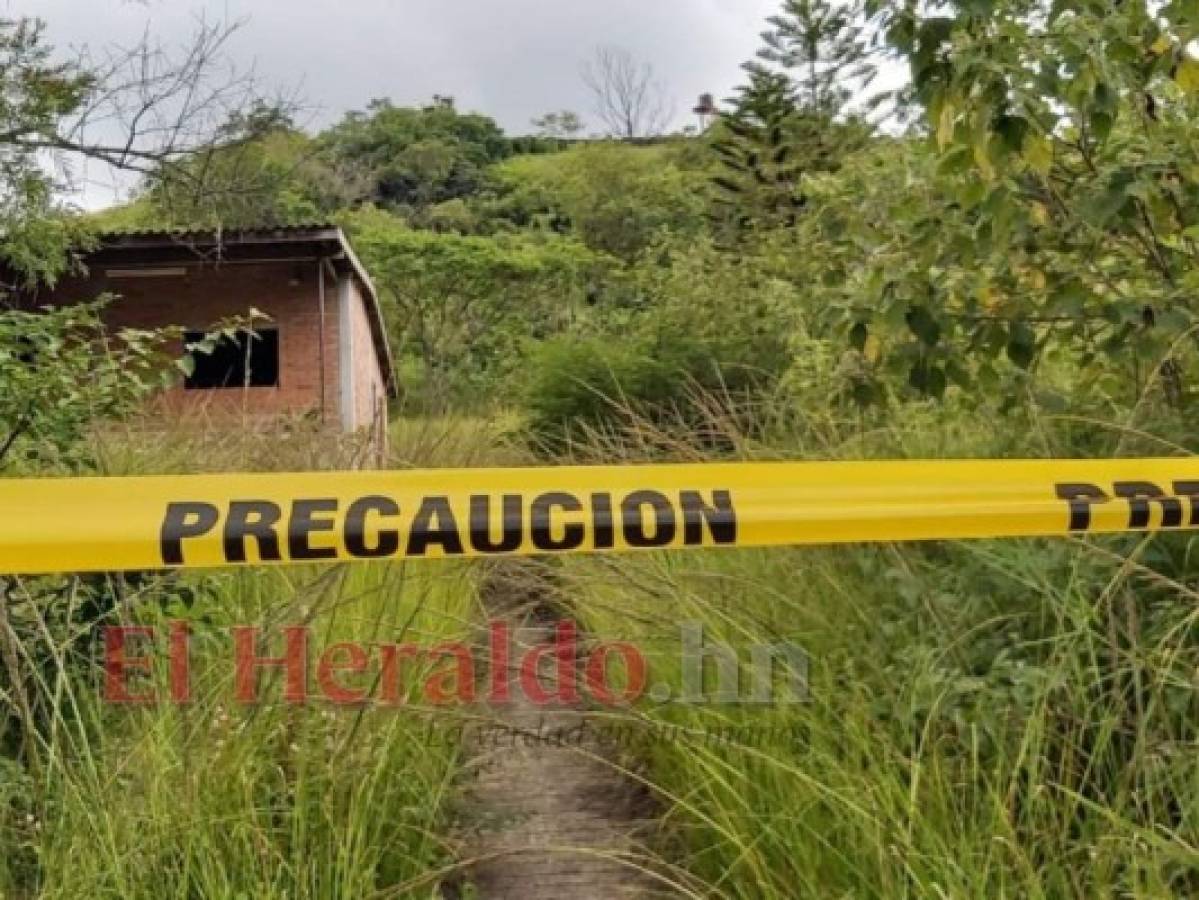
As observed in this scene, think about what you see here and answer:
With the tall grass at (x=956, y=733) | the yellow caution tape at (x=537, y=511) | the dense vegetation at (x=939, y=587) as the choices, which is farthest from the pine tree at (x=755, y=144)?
the yellow caution tape at (x=537, y=511)

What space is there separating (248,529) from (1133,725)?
5.54 feet

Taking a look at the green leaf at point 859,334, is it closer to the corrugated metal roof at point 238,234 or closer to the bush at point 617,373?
the bush at point 617,373

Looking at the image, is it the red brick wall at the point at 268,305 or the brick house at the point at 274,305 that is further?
the red brick wall at the point at 268,305

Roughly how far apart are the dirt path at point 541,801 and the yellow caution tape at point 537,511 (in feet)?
2.00

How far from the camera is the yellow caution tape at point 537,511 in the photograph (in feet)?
5.55

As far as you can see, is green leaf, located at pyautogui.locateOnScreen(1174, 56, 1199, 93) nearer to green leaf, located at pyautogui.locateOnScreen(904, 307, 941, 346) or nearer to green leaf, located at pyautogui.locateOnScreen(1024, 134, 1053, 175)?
green leaf, located at pyautogui.locateOnScreen(1024, 134, 1053, 175)

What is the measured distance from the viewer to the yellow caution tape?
5.55 feet

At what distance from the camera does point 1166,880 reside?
169 cm

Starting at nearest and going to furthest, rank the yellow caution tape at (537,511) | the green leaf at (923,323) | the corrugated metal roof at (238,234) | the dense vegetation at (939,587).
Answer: the yellow caution tape at (537,511)
the dense vegetation at (939,587)
the green leaf at (923,323)
the corrugated metal roof at (238,234)

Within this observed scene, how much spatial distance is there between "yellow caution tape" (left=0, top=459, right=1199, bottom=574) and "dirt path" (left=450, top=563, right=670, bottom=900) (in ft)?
2.00

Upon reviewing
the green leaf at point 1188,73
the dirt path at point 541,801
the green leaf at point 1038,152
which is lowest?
the dirt path at point 541,801

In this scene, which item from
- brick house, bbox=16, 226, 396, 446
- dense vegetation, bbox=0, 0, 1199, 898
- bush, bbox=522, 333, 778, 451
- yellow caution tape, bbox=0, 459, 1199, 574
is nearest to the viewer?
yellow caution tape, bbox=0, 459, 1199, 574

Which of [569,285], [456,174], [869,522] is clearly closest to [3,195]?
[869,522]

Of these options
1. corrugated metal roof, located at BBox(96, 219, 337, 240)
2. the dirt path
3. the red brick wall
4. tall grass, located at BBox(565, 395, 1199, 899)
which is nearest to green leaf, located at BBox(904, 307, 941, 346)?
tall grass, located at BBox(565, 395, 1199, 899)
